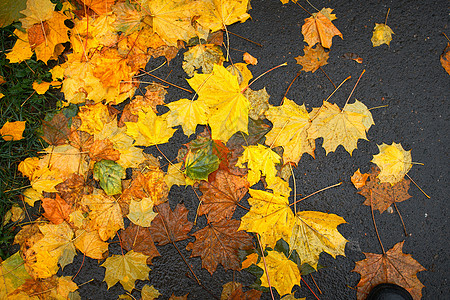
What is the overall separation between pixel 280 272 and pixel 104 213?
125 cm

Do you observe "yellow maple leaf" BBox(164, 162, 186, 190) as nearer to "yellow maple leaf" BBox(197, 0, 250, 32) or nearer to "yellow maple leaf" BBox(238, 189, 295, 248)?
"yellow maple leaf" BBox(238, 189, 295, 248)

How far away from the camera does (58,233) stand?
1739 mm

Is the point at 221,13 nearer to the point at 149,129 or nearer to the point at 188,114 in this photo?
the point at 188,114

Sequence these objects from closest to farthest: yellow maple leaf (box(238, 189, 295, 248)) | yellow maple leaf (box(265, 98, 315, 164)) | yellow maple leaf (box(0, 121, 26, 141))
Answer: yellow maple leaf (box(238, 189, 295, 248)) → yellow maple leaf (box(265, 98, 315, 164)) → yellow maple leaf (box(0, 121, 26, 141))

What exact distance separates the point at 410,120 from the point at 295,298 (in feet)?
4.77

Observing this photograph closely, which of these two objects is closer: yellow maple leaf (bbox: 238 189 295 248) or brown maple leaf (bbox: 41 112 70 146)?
yellow maple leaf (bbox: 238 189 295 248)

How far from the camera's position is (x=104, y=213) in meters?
1.76

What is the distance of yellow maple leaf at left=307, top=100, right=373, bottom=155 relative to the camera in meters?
1.71

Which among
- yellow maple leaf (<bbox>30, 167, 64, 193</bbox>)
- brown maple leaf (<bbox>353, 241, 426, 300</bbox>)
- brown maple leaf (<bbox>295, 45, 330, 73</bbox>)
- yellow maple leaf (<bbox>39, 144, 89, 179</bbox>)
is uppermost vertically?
brown maple leaf (<bbox>295, 45, 330, 73</bbox>)

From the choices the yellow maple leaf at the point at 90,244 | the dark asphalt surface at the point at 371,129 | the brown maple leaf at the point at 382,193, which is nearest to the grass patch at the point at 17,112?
the yellow maple leaf at the point at 90,244

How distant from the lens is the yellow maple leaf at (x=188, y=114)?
1.72 metres

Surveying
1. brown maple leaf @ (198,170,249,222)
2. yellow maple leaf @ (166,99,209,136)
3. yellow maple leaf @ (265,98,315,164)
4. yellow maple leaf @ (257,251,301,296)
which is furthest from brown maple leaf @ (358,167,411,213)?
yellow maple leaf @ (166,99,209,136)

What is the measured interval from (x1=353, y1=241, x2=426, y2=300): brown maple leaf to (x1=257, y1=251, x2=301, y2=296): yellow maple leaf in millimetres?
432

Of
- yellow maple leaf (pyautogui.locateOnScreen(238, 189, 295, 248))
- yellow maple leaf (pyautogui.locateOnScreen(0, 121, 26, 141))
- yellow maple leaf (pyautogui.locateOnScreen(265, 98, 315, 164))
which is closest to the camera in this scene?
yellow maple leaf (pyautogui.locateOnScreen(238, 189, 295, 248))
